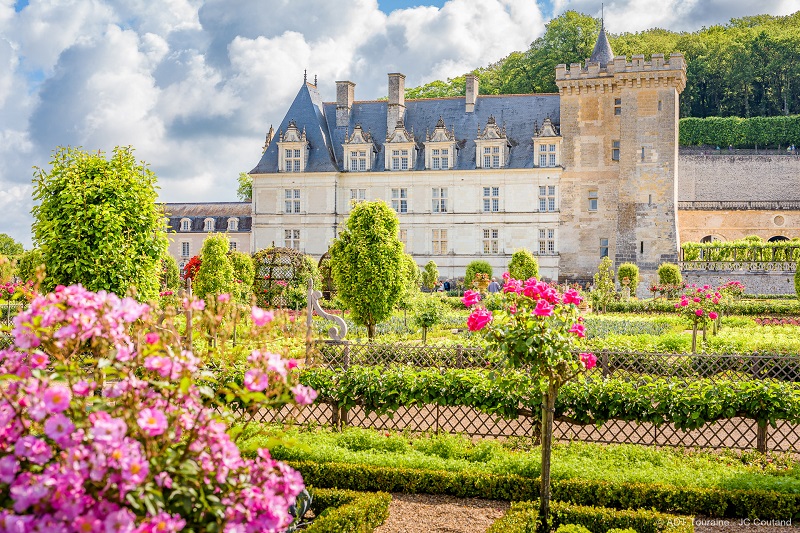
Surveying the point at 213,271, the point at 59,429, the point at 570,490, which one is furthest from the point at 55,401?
the point at 213,271

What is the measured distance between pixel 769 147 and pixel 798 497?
186ft

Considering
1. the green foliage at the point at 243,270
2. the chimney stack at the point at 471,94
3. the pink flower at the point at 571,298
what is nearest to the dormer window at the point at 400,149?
the chimney stack at the point at 471,94

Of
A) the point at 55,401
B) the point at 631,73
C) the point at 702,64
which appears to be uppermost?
the point at 702,64

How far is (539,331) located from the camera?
651 cm

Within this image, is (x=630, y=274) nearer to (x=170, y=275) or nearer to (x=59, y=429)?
(x=170, y=275)

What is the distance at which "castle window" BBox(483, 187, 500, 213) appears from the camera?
39438 millimetres

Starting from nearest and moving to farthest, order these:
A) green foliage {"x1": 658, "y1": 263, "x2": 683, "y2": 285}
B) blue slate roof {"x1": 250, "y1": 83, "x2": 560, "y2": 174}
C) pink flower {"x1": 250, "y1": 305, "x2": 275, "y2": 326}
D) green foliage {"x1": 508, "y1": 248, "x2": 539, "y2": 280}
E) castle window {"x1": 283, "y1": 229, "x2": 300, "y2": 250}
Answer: pink flower {"x1": 250, "y1": 305, "x2": 275, "y2": 326} → green foliage {"x1": 508, "y1": 248, "x2": 539, "y2": 280} → green foliage {"x1": 658, "y1": 263, "x2": 683, "y2": 285} → blue slate roof {"x1": 250, "y1": 83, "x2": 560, "y2": 174} → castle window {"x1": 283, "y1": 229, "x2": 300, "y2": 250}

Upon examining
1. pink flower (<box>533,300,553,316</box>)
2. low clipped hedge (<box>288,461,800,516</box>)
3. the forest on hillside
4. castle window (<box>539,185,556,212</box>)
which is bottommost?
low clipped hedge (<box>288,461,800,516</box>)

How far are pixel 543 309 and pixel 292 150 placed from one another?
35.4 meters

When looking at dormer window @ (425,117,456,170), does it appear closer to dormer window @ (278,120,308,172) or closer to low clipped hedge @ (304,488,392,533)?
dormer window @ (278,120,308,172)

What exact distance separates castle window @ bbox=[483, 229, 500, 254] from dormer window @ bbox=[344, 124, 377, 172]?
21.2 ft

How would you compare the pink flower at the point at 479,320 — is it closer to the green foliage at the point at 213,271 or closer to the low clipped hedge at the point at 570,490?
the low clipped hedge at the point at 570,490

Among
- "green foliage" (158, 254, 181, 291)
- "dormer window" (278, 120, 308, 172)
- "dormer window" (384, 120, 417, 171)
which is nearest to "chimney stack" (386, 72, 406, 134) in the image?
"dormer window" (384, 120, 417, 171)

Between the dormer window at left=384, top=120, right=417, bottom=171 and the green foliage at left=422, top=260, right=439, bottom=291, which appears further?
the dormer window at left=384, top=120, right=417, bottom=171
